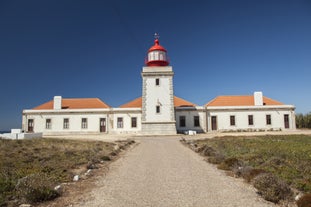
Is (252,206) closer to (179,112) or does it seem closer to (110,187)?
(110,187)

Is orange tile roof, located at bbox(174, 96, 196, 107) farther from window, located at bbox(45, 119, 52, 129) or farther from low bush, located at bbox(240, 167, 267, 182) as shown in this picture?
low bush, located at bbox(240, 167, 267, 182)

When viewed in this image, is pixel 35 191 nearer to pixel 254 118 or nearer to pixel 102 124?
pixel 102 124

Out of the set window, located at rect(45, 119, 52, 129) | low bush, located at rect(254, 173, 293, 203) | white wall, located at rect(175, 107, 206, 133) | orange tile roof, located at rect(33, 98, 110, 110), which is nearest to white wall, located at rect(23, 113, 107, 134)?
window, located at rect(45, 119, 52, 129)

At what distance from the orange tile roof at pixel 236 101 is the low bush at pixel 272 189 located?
29.9 m

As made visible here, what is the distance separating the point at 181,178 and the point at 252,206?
8.07ft

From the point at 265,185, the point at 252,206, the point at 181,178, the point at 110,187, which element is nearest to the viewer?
the point at 252,206

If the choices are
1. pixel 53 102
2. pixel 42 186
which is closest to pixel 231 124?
pixel 53 102

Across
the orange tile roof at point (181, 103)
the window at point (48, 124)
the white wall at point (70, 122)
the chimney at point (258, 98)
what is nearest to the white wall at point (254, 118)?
the chimney at point (258, 98)

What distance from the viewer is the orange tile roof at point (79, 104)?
1395 inches

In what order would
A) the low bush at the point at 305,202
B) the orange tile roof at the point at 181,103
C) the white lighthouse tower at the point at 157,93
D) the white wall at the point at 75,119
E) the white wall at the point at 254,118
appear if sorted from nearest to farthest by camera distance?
1. the low bush at the point at 305,202
2. the white lighthouse tower at the point at 157,93
3. the white wall at the point at 254,118
4. the white wall at the point at 75,119
5. the orange tile roof at the point at 181,103

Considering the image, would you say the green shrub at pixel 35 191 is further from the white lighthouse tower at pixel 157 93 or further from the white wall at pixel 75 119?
the white wall at pixel 75 119

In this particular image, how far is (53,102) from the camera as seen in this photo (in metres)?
36.7

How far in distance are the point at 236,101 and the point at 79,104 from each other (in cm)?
2231

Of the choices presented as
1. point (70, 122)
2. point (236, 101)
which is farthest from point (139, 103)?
point (236, 101)
